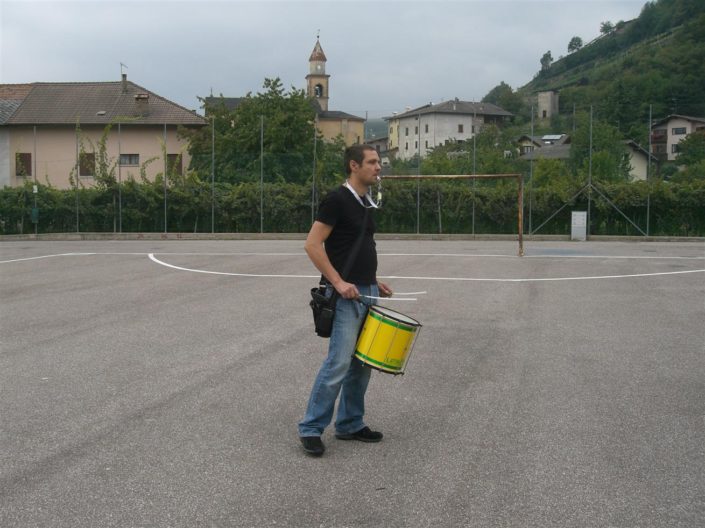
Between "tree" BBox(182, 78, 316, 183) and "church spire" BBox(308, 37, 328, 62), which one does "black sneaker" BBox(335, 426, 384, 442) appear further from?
"church spire" BBox(308, 37, 328, 62)

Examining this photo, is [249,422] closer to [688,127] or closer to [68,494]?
[68,494]

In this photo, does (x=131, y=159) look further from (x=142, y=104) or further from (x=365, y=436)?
(x=365, y=436)

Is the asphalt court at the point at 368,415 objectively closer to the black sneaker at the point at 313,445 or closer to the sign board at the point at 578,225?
the black sneaker at the point at 313,445

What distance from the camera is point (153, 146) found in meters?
54.1

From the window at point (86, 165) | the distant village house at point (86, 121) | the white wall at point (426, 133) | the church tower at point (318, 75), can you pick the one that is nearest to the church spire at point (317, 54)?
the church tower at point (318, 75)

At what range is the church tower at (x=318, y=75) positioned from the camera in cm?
12662

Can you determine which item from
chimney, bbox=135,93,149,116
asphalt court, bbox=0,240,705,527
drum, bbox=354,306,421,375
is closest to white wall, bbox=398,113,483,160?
chimney, bbox=135,93,149,116

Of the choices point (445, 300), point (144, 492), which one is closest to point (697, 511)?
point (144, 492)

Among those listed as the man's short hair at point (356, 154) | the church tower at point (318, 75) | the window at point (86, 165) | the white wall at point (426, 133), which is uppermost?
the church tower at point (318, 75)

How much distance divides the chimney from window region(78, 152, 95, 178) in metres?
20.8

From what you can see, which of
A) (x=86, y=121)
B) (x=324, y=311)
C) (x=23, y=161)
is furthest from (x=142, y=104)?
(x=324, y=311)

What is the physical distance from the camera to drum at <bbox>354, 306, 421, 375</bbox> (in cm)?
578

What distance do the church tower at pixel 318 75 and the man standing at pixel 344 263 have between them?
12210cm

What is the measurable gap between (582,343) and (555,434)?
388cm
